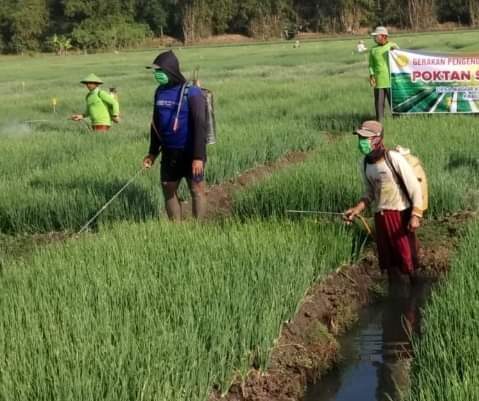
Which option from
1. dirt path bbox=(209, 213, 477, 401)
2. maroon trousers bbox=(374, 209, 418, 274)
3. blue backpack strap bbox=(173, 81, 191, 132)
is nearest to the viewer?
dirt path bbox=(209, 213, 477, 401)

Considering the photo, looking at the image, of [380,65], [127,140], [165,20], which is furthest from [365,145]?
[165,20]

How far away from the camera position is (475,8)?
4947 cm

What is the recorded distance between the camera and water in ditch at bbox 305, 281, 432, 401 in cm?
411

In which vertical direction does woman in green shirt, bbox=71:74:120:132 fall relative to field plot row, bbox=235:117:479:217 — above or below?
above

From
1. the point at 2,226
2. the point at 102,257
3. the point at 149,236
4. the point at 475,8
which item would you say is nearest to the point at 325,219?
the point at 149,236

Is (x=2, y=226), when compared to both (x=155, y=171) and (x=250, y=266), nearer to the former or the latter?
(x=155, y=171)

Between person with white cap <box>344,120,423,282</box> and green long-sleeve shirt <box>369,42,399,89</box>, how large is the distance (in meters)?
6.29

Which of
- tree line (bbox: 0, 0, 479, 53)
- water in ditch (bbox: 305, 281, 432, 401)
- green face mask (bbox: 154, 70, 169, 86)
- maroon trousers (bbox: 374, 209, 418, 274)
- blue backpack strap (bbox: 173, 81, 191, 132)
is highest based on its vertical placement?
tree line (bbox: 0, 0, 479, 53)

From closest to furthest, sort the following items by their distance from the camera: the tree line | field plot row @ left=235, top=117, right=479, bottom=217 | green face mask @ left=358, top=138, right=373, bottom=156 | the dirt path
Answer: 1. the dirt path
2. green face mask @ left=358, top=138, right=373, bottom=156
3. field plot row @ left=235, top=117, right=479, bottom=217
4. the tree line

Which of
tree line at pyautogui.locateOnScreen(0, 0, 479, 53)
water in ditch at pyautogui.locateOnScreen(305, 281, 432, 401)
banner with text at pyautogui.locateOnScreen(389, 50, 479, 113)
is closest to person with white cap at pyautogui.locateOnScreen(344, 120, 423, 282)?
water in ditch at pyautogui.locateOnScreen(305, 281, 432, 401)

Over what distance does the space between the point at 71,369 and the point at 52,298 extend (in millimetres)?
950

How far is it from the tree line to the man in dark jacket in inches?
2020

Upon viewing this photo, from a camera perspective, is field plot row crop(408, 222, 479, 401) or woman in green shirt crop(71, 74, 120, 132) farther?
woman in green shirt crop(71, 74, 120, 132)

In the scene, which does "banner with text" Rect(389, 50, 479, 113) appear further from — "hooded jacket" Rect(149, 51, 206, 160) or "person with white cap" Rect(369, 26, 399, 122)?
"hooded jacket" Rect(149, 51, 206, 160)
